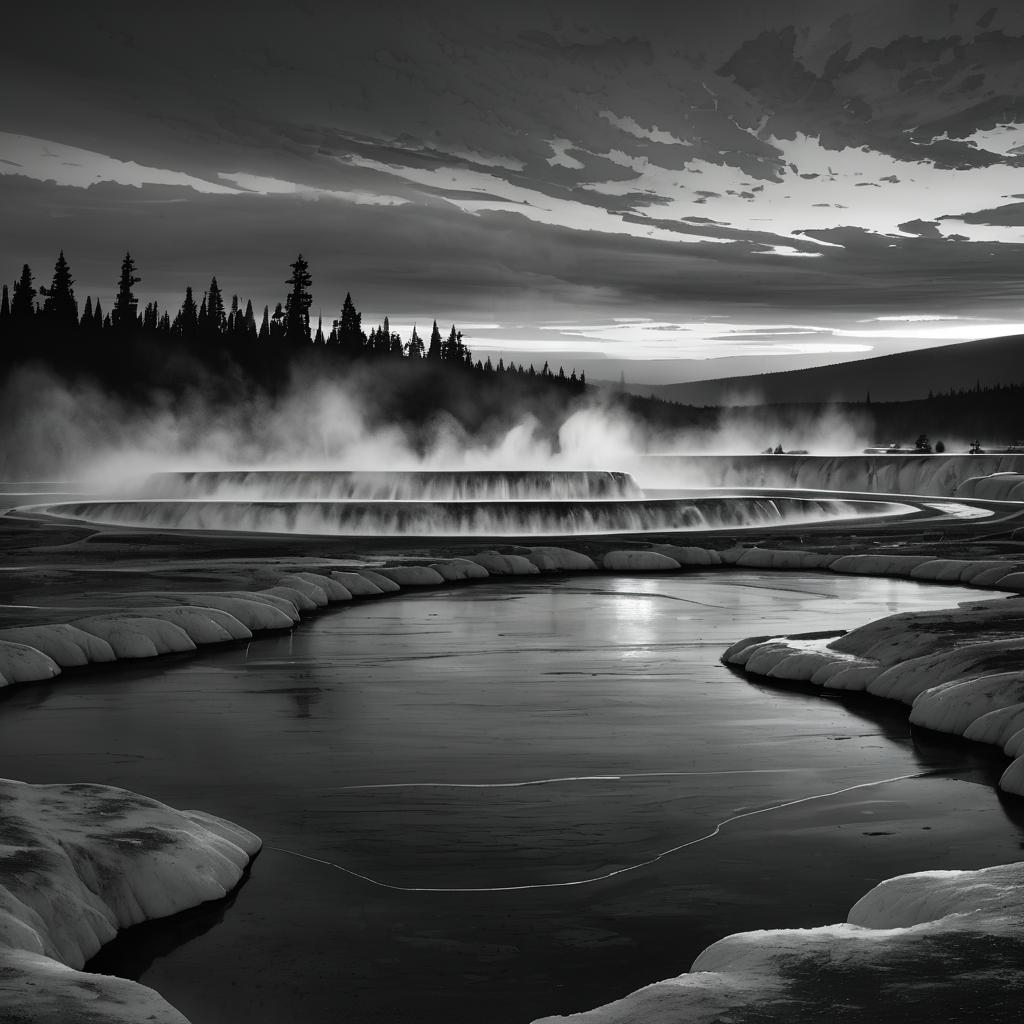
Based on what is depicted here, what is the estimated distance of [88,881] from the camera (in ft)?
26.7

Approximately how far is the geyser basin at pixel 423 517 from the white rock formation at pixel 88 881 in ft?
104

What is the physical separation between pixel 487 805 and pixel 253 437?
13330 centimetres

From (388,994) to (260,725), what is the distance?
25.4 feet

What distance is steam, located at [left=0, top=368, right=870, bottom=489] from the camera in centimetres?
12325

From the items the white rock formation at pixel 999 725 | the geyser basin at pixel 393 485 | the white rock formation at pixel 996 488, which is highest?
the white rock formation at pixel 996 488

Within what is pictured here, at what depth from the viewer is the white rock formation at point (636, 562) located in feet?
110

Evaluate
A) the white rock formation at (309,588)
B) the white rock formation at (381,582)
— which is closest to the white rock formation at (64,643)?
the white rock formation at (309,588)

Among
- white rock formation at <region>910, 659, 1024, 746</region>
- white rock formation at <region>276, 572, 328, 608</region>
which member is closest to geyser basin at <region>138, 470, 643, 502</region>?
white rock formation at <region>276, 572, 328, 608</region>

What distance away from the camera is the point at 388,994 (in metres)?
7.23

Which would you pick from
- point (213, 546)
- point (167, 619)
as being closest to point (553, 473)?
point (213, 546)

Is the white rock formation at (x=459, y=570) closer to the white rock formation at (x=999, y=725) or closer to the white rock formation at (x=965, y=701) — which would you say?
the white rock formation at (x=965, y=701)

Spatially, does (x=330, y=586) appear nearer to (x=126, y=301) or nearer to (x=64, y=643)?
(x=64, y=643)

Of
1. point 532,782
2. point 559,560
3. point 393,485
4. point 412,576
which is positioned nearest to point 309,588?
point 412,576

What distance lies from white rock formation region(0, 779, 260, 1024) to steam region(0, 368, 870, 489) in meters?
89.7
